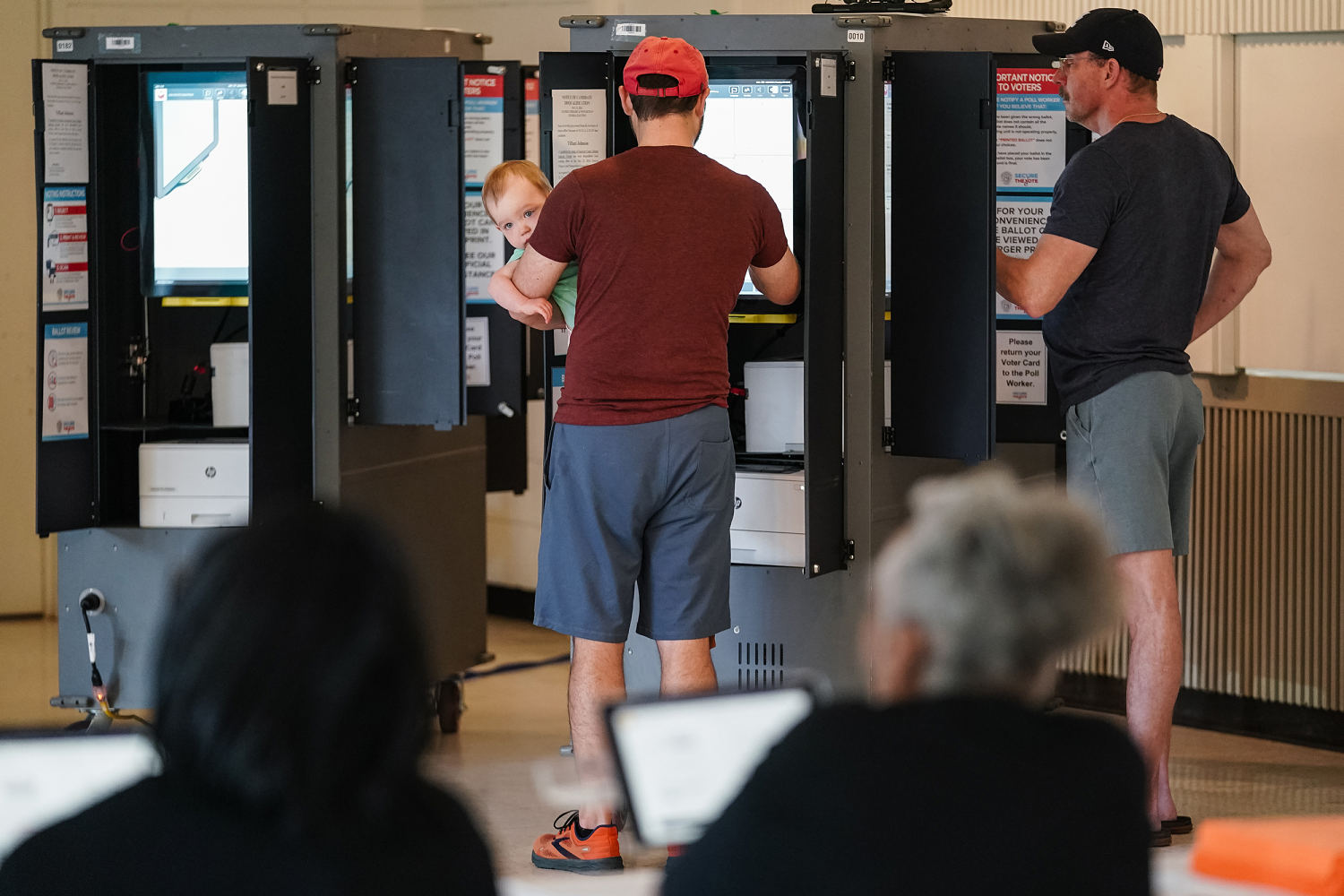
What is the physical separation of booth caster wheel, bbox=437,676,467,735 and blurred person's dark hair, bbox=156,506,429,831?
357 centimetres

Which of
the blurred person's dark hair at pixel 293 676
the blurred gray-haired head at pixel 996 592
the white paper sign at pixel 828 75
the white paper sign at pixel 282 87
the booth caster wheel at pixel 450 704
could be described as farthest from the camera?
the booth caster wheel at pixel 450 704

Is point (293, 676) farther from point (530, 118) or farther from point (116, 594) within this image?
point (530, 118)

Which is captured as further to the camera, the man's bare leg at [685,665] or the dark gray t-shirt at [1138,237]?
the dark gray t-shirt at [1138,237]

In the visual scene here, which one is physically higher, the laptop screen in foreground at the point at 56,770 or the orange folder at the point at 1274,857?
the laptop screen in foreground at the point at 56,770

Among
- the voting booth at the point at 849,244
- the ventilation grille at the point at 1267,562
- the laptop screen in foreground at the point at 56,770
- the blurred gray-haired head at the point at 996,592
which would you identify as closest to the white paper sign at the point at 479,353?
the voting booth at the point at 849,244

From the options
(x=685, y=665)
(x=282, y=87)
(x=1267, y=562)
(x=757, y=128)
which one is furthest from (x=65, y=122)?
(x=1267, y=562)

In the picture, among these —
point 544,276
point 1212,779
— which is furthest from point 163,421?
point 1212,779

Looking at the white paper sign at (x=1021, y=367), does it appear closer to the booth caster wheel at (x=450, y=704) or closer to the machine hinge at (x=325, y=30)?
the booth caster wheel at (x=450, y=704)

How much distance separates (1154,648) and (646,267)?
4.59ft

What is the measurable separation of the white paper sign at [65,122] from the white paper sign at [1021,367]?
2.43 m

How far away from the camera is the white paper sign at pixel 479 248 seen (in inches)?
183

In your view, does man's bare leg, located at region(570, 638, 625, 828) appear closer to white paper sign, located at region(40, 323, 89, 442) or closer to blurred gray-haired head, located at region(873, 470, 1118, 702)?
white paper sign, located at region(40, 323, 89, 442)

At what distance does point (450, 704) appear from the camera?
4.81m

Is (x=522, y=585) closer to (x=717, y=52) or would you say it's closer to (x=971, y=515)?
(x=717, y=52)
